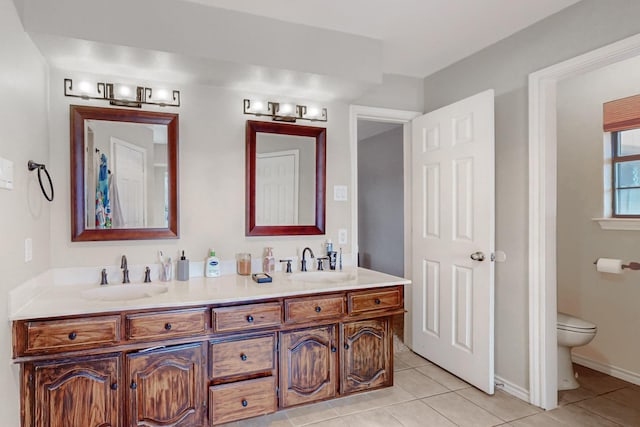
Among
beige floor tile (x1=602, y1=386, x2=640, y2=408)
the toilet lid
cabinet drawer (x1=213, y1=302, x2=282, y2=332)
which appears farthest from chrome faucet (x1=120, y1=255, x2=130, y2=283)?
beige floor tile (x1=602, y1=386, x2=640, y2=408)

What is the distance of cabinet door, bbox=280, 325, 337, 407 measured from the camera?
216 centimetres

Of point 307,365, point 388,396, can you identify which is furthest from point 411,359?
point 307,365

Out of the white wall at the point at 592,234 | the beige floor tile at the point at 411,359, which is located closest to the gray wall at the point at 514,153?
the beige floor tile at the point at 411,359

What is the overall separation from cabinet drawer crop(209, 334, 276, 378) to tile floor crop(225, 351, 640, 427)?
0.40m

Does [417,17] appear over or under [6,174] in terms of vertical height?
over

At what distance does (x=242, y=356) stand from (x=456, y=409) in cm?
141

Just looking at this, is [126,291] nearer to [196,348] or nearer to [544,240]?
[196,348]

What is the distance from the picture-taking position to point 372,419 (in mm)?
2242

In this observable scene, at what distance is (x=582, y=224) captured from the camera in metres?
3.03

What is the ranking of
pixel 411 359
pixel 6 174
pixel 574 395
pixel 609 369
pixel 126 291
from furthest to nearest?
pixel 411 359 < pixel 609 369 < pixel 574 395 < pixel 126 291 < pixel 6 174

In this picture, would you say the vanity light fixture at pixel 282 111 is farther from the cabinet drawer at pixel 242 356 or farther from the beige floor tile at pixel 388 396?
the beige floor tile at pixel 388 396

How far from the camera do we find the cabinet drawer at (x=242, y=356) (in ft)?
6.56

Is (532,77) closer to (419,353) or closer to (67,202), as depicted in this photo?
(419,353)

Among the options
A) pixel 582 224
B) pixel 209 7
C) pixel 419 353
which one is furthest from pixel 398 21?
pixel 419 353
